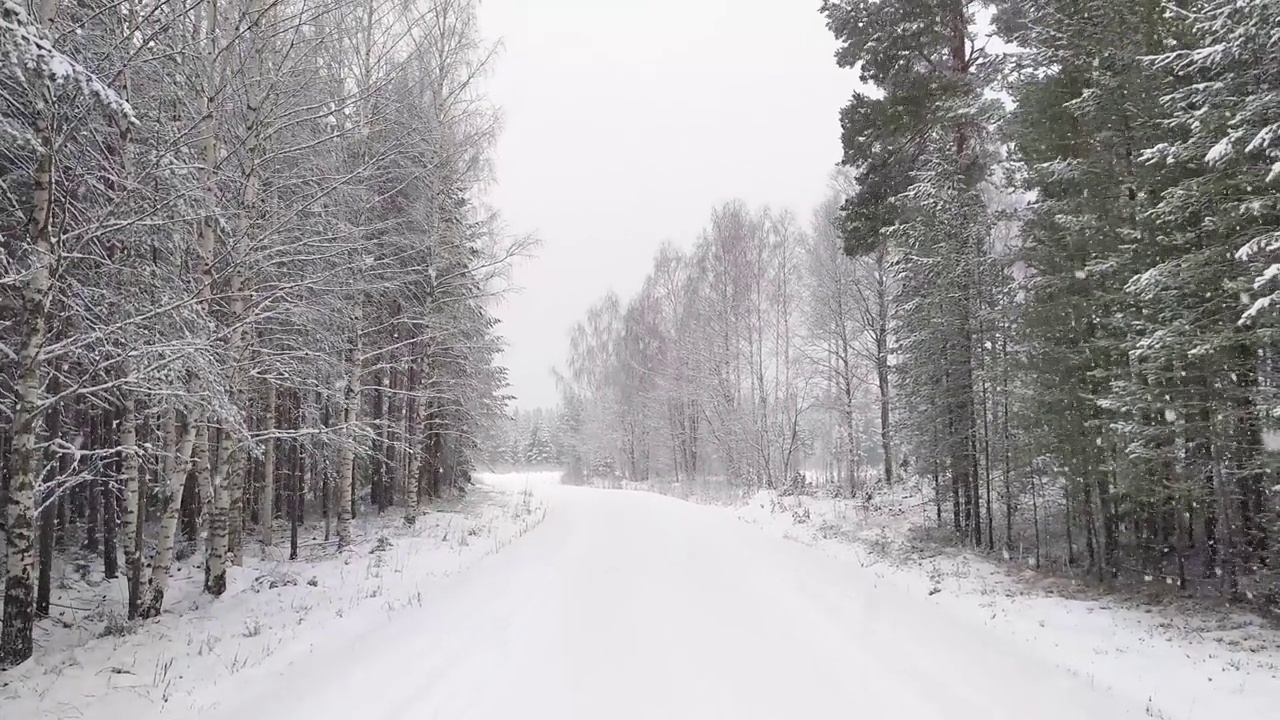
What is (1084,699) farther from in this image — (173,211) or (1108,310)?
(173,211)

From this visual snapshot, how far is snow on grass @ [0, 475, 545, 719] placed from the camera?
15.4 ft

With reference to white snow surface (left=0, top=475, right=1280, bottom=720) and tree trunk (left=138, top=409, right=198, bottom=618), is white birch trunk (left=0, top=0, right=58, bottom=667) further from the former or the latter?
tree trunk (left=138, top=409, right=198, bottom=618)

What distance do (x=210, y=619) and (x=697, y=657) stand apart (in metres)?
5.66

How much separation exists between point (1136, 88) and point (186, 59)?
11.2 m

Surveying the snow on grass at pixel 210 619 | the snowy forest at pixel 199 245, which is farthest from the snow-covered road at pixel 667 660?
the snowy forest at pixel 199 245

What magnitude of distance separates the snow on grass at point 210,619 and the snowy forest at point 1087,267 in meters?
8.67

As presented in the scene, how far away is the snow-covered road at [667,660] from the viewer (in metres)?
4.31

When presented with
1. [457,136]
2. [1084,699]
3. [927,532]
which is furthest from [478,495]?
[1084,699]

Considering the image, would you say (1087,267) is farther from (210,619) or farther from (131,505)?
(131,505)

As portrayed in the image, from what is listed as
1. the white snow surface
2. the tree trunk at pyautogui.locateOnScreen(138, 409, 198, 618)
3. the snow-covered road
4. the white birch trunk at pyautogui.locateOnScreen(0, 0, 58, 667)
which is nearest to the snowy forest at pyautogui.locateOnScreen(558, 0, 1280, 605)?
the white snow surface

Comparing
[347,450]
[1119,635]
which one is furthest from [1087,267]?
[347,450]

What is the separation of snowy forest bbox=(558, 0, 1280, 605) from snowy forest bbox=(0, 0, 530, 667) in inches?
337

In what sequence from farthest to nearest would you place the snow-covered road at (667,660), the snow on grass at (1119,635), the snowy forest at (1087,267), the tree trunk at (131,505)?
the tree trunk at (131,505)
the snowy forest at (1087,267)
the snow on grass at (1119,635)
the snow-covered road at (667,660)

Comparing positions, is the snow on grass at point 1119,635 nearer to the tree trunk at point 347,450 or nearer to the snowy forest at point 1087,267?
the snowy forest at point 1087,267
